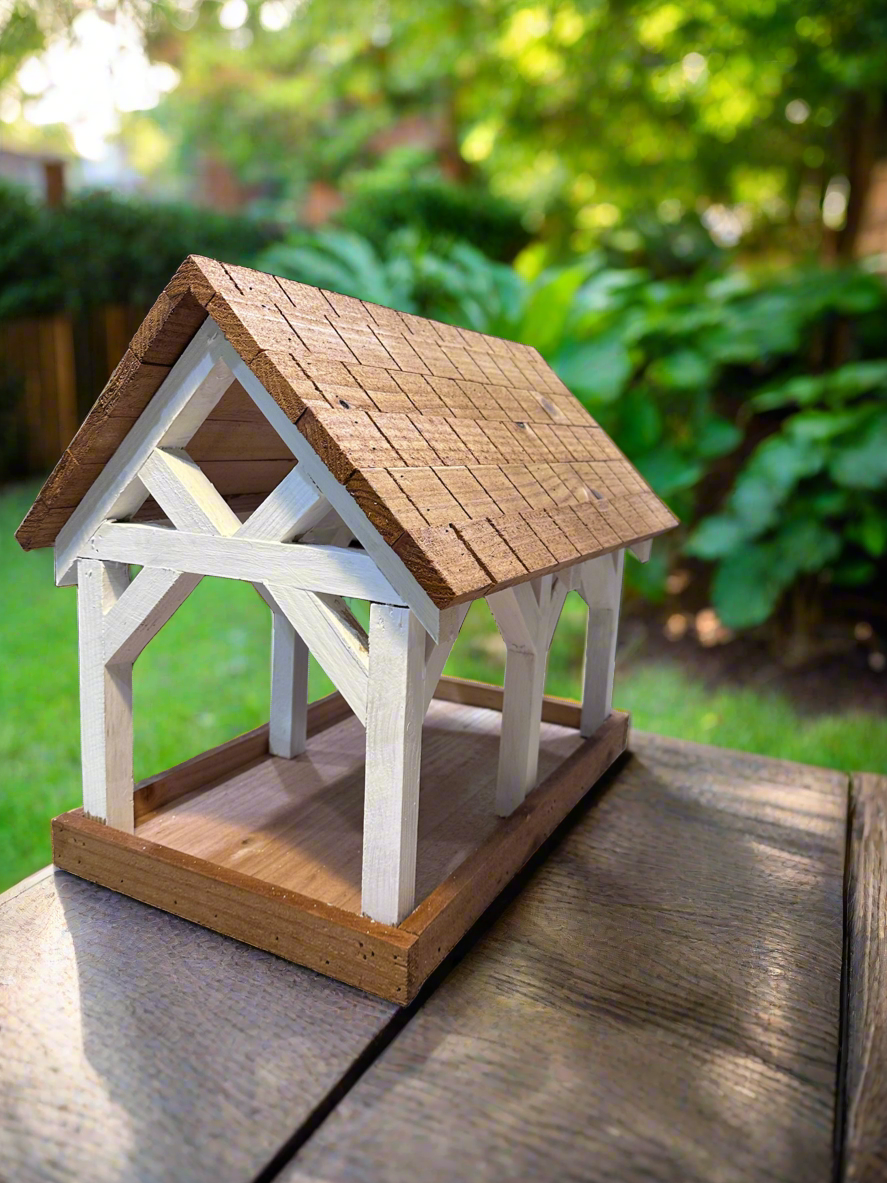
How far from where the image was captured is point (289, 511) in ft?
3.41

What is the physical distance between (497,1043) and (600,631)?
92 cm

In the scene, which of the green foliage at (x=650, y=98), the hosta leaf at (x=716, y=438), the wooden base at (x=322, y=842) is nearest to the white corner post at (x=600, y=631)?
the wooden base at (x=322, y=842)

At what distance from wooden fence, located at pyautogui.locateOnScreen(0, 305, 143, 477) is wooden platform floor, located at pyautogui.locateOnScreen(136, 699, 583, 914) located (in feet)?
16.8

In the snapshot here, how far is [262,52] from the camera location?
10586mm

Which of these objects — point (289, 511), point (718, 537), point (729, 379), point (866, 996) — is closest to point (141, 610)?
point (289, 511)

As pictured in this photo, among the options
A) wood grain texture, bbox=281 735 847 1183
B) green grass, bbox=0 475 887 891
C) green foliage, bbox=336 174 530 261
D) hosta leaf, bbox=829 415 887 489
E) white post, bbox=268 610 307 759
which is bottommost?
green grass, bbox=0 475 887 891

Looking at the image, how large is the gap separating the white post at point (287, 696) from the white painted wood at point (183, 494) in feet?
1.78

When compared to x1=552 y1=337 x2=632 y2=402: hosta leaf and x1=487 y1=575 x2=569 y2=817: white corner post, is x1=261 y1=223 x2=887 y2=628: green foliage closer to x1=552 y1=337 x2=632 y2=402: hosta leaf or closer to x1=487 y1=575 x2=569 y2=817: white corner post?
x1=552 y1=337 x2=632 y2=402: hosta leaf

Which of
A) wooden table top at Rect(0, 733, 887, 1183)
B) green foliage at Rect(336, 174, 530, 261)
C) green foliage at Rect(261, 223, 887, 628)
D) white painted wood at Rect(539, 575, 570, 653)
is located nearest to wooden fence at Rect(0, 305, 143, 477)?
green foliage at Rect(261, 223, 887, 628)

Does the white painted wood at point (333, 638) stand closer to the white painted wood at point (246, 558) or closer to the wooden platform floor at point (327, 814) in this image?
the white painted wood at point (246, 558)

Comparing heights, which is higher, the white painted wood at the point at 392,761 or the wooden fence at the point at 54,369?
the wooden fence at the point at 54,369

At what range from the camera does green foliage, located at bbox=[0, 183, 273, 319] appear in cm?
585

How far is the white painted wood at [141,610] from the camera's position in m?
1.15

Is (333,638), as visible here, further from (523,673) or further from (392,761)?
(523,673)
